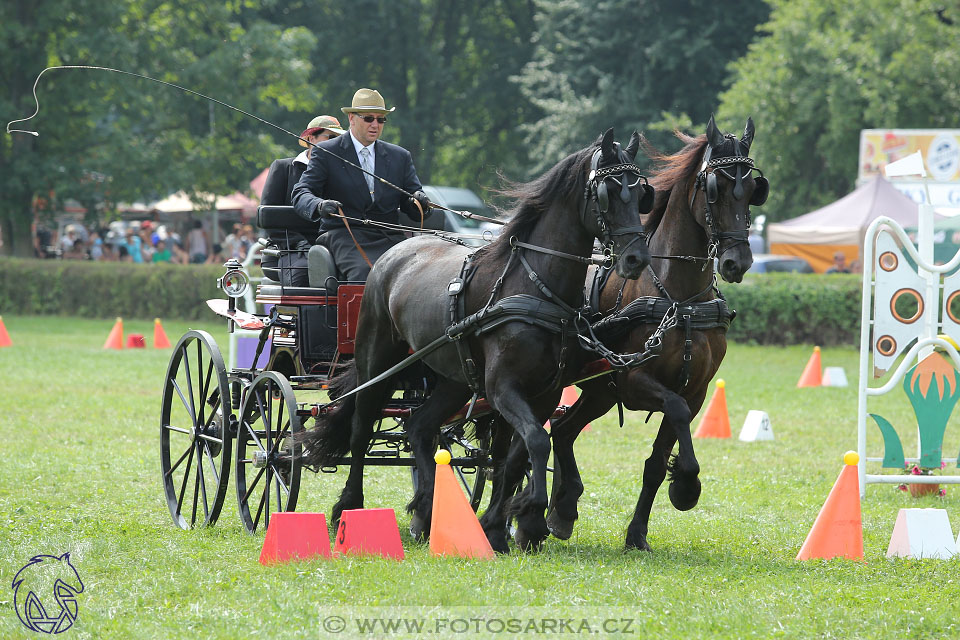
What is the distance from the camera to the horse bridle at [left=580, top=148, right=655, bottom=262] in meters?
5.80

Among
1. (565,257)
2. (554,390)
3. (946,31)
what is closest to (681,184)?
(565,257)

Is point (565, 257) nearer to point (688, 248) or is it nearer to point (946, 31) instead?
point (688, 248)

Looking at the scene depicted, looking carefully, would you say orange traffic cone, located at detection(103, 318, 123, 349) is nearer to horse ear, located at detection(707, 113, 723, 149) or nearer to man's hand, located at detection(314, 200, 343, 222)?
man's hand, located at detection(314, 200, 343, 222)

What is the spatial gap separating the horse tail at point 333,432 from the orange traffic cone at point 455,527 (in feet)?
4.78

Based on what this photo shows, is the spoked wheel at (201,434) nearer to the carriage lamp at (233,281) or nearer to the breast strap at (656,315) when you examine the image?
the carriage lamp at (233,281)

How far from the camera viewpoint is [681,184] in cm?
666

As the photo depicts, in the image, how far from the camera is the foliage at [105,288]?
25.6 metres

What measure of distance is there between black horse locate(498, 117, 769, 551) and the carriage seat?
5.71 feet

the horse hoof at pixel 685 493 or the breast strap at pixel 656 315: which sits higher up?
the breast strap at pixel 656 315

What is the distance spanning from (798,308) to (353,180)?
1535cm

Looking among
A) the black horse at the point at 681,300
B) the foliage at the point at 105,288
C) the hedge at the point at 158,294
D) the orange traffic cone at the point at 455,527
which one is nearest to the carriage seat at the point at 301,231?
the black horse at the point at 681,300

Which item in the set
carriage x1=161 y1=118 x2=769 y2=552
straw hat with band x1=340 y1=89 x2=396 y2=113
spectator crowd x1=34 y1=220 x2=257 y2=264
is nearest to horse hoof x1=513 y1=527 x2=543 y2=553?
carriage x1=161 y1=118 x2=769 y2=552

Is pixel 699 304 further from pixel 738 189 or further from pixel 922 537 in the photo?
pixel 922 537

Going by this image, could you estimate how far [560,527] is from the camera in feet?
22.3
